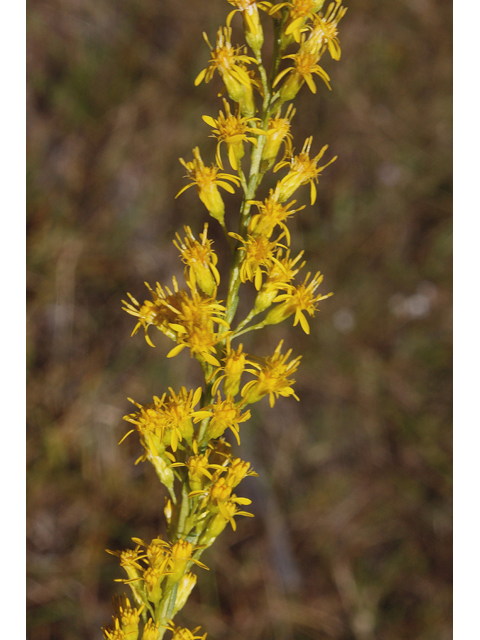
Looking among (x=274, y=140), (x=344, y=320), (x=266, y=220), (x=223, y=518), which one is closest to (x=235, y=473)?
(x=223, y=518)

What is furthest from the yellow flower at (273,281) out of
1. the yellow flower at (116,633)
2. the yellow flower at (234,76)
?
the yellow flower at (116,633)

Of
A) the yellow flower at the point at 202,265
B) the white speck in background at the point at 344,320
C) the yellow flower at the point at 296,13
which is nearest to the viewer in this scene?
the yellow flower at the point at 296,13

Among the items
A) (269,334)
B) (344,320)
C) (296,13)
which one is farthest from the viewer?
(344,320)

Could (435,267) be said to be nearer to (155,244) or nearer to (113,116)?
(155,244)

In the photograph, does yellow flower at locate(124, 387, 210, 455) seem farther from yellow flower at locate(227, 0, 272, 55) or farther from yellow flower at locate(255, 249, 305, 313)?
yellow flower at locate(227, 0, 272, 55)

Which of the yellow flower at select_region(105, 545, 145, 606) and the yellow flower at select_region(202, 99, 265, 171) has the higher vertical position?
the yellow flower at select_region(202, 99, 265, 171)

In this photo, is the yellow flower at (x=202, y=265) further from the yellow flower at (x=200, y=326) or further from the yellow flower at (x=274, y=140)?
the yellow flower at (x=274, y=140)

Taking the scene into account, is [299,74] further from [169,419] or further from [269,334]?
[269,334]

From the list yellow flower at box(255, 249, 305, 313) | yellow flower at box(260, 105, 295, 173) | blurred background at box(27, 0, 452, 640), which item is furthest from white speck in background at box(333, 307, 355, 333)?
yellow flower at box(260, 105, 295, 173)
